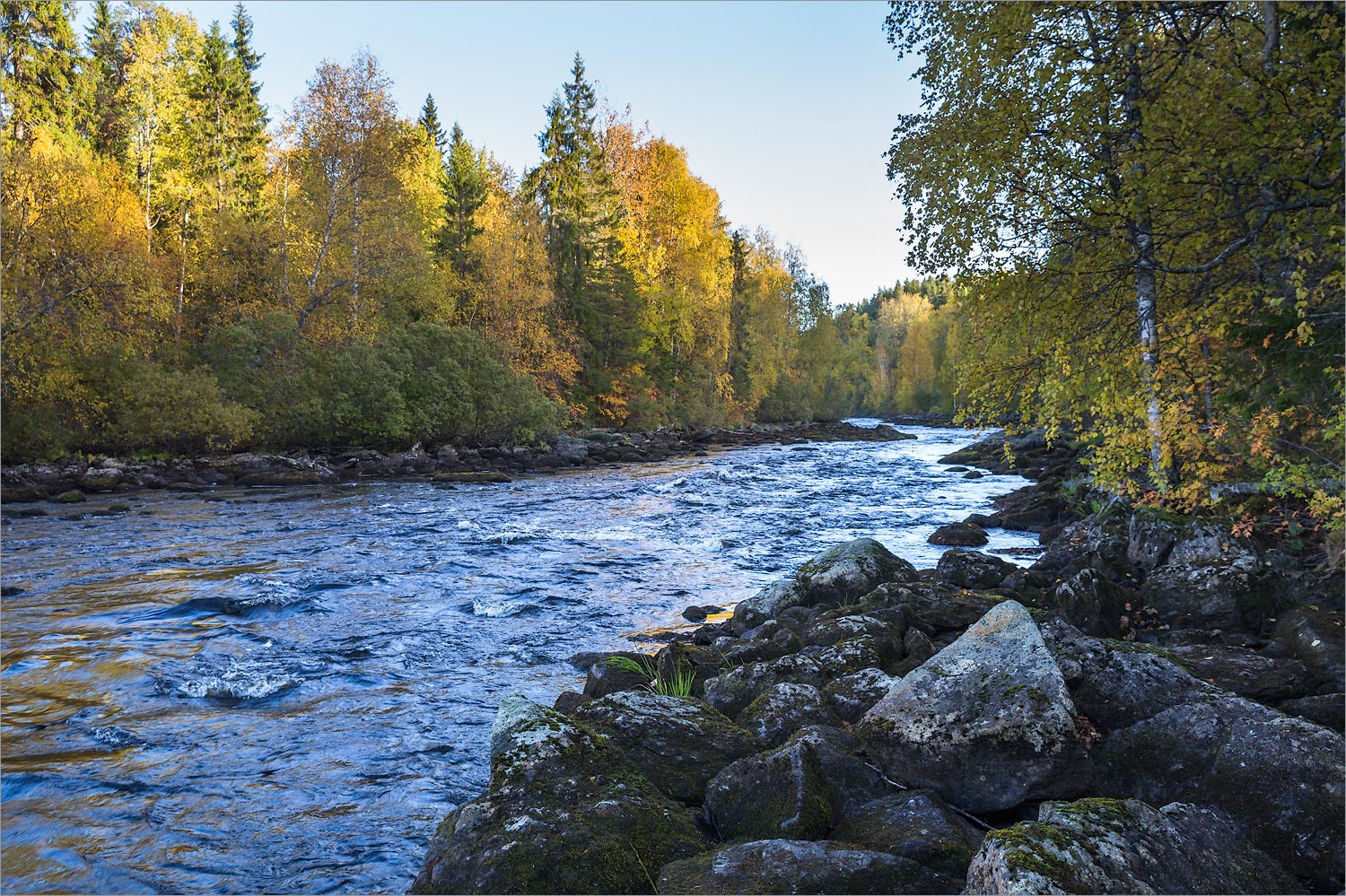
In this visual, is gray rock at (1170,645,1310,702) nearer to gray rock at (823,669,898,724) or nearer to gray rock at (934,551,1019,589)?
gray rock at (823,669,898,724)

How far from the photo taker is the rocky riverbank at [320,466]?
828 inches

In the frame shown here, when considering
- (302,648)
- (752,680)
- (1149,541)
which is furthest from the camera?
(1149,541)

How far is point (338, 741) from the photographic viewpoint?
644cm

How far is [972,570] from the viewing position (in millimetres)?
10336

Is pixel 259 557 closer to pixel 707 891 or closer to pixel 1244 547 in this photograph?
pixel 707 891

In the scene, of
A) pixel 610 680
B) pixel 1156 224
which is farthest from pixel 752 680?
pixel 1156 224

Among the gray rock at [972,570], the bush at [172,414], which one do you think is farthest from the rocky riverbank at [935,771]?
the bush at [172,414]

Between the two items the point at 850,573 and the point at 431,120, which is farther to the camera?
the point at 431,120

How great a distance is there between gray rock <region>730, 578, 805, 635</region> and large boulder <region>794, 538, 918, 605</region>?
173mm

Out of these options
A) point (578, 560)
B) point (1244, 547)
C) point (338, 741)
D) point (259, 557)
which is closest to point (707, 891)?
point (338, 741)

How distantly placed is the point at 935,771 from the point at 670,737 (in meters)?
1.76

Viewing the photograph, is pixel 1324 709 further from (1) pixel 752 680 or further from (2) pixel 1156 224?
(2) pixel 1156 224

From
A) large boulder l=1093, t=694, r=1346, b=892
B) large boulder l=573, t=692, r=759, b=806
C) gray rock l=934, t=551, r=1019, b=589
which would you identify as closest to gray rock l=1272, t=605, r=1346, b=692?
large boulder l=1093, t=694, r=1346, b=892

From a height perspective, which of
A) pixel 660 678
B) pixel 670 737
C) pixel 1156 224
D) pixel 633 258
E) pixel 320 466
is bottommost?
pixel 660 678
